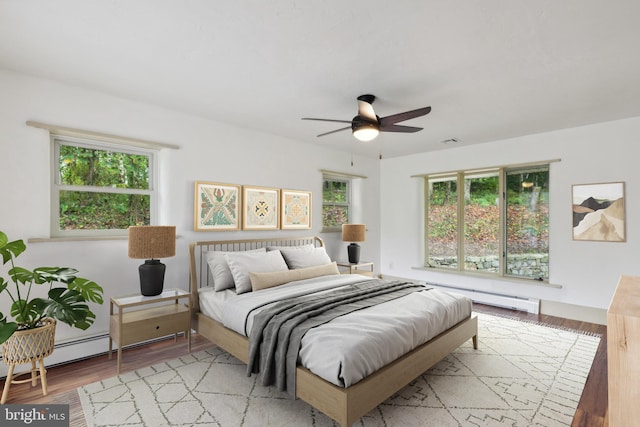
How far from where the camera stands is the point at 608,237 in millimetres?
3930

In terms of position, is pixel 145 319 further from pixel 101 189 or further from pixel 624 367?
pixel 624 367

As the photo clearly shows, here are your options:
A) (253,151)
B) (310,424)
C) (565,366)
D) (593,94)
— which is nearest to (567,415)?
(565,366)

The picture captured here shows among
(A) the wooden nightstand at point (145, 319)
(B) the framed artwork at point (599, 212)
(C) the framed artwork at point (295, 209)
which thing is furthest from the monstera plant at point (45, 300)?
(B) the framed artwork at point (599, 212)

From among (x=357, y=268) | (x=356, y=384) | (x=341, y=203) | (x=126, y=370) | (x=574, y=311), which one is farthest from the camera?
(x=341, y=203)

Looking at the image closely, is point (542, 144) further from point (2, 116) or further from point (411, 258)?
point (2, 116)

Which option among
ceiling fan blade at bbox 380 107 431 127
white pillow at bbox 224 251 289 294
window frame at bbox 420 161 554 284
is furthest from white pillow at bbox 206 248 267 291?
window frame at bbox 420 161 554 284

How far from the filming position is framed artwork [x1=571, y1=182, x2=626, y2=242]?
387cm

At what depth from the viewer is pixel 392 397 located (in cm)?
241

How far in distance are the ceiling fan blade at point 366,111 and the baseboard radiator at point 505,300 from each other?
11.6 feet

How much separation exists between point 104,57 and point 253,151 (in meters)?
2.08

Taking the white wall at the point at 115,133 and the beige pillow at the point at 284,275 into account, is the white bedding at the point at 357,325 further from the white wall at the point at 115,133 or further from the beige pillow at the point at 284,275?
the white wall at the point at 115,133

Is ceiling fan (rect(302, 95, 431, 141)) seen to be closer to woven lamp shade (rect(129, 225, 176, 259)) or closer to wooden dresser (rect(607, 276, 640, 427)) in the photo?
woven lamp shade (rect(129, 225, 176, 259))

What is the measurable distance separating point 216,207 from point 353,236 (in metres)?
2.19

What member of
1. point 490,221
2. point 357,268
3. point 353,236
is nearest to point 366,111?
point 353,236
